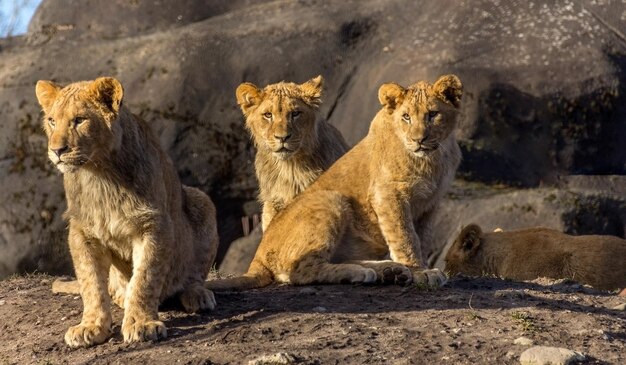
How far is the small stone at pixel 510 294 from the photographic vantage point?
709 cm

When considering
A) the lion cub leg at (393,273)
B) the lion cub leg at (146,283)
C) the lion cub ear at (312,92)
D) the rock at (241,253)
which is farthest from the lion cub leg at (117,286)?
the rock at (241,253)

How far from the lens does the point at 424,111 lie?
7879 mm

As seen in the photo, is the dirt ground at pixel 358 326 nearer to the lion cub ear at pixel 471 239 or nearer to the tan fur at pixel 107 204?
the tan fur at pixel 107 204

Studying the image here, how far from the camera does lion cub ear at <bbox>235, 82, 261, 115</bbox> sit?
9.07 metres

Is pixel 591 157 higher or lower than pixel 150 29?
lower

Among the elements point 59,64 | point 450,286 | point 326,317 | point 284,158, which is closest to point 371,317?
point 326,317

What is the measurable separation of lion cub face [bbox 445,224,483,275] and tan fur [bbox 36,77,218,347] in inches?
148

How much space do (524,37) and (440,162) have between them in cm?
531

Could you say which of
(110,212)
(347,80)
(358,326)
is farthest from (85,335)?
(347,80)

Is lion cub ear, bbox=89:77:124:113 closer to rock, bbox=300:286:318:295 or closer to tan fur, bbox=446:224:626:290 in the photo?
rock, bbox=300:286:318:295

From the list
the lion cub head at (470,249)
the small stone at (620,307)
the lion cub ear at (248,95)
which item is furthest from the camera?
the lion cub head at (470,249)

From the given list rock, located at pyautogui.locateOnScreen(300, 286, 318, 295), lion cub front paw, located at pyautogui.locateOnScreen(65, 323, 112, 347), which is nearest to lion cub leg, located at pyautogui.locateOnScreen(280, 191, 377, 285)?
rock, located at pyautogui.locateOnScreen(300, 286, 318, 295)

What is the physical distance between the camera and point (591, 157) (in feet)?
41.3

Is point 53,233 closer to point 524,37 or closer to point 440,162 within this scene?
point 524,37
